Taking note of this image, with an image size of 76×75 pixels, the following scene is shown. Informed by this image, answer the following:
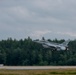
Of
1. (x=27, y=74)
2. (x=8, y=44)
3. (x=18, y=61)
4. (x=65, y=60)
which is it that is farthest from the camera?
(x=8, y=44)

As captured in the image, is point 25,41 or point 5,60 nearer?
point 5,60

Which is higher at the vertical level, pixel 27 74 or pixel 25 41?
pixel 25 41

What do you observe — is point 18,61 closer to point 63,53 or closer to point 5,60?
point 5,60

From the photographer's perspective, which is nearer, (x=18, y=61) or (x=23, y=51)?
(x=18, y=61)

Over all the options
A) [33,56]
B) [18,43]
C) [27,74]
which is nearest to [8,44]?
[18,43]

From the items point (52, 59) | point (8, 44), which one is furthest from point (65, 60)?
point (8, 44)

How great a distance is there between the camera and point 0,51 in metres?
155

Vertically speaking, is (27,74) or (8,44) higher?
(8,44)

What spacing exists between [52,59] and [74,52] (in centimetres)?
944

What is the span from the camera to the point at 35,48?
16350 centimetres

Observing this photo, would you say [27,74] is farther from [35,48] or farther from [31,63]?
[35,48]

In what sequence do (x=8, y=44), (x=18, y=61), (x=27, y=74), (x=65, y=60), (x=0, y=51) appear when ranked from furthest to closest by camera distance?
(x=8, y=44) < (x=0, y=51) < (x=18, y=61) < (x=65, y=60) < (x=27, y=74)

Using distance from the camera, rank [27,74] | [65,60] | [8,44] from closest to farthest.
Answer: [27,74] < [65,60] < [8,44]

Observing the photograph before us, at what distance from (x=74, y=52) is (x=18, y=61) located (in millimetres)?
18152
